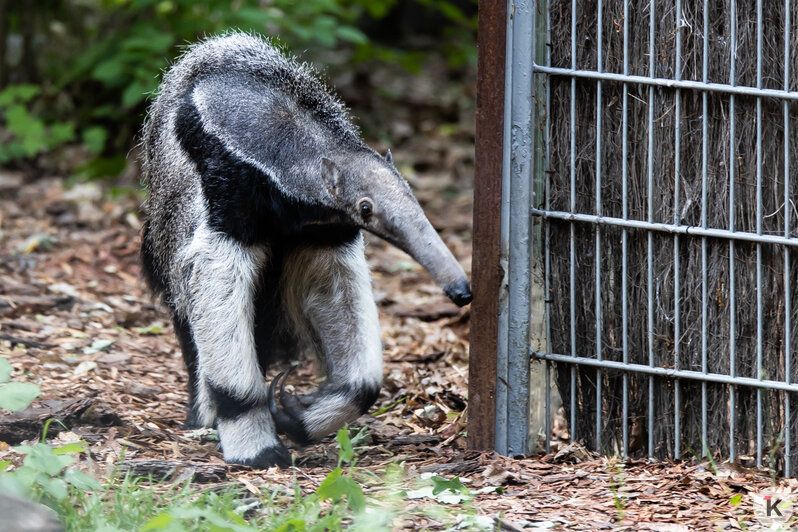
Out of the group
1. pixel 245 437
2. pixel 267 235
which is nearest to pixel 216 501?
pixel 245 437

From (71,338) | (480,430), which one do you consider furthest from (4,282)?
(480,430)

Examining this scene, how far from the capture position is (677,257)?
14.1 feet

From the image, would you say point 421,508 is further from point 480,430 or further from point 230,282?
point 230,282

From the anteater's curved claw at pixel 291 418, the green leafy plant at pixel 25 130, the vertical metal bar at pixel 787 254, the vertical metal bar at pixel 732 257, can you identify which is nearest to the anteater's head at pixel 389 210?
the anteater's curved claw at pixel 291 418

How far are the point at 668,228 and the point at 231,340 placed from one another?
1.96 meters

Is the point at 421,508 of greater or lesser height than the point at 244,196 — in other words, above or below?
below

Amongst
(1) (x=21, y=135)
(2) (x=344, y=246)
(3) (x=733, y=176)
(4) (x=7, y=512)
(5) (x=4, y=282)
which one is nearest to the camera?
(4) (x=7, y=512)

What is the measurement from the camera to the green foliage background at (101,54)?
9.12 meters

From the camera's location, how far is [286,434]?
487 centimetres

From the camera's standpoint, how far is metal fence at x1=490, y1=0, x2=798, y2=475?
4.15 m

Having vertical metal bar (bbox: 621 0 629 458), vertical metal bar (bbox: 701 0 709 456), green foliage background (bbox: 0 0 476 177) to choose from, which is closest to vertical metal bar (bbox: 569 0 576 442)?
vertical metal bar (bbox: 621 0 629 458)

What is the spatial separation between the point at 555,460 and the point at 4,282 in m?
4.21

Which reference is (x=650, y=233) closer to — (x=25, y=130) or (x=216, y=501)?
(x=216, y=501)

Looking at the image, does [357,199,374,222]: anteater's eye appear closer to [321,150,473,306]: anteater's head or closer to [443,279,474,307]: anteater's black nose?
[321,150,473,306]: anteater's head
